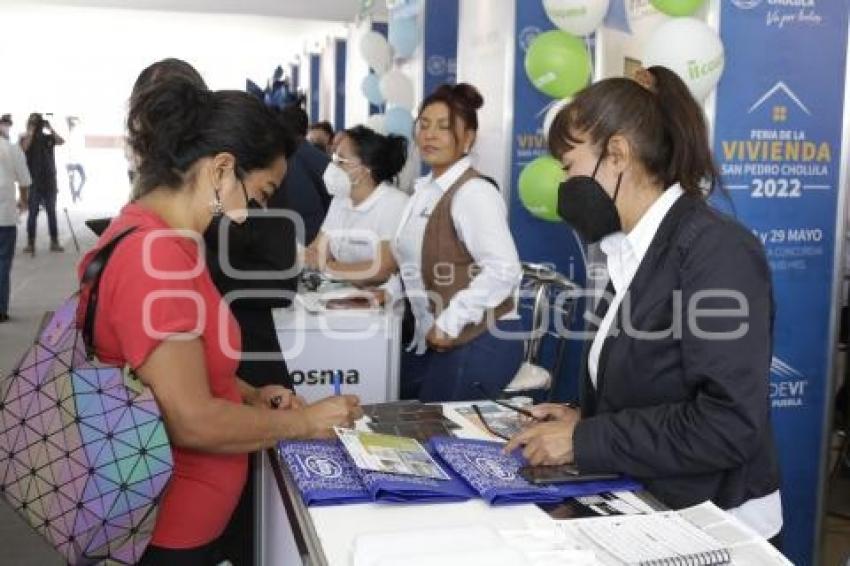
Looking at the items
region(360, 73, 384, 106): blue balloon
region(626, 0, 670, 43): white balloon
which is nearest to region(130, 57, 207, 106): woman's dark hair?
region(626, 0, 670, 43): white balloon

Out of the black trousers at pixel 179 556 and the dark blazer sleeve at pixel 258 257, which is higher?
the dark blazer sleeve at pixel 258 257

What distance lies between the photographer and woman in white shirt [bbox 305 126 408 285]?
3787mm

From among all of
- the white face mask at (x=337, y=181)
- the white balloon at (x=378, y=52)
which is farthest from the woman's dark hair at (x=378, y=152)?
the white balloon at (x=378, y=52)

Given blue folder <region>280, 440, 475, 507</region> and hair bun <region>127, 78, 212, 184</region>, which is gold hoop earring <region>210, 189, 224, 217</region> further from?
blue folder <region>280, 440, 475, 507</region>

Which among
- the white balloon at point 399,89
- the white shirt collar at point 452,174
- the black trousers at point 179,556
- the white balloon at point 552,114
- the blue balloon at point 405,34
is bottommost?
the black trousers at point 179,556

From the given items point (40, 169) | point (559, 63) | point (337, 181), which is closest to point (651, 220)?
point (559, 63)

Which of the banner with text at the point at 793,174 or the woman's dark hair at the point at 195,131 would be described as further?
the banner with text at the point at 793,174

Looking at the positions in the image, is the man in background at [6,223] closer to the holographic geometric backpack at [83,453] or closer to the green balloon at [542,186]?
the green balloon at [542,186]

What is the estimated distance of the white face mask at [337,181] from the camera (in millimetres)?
3967

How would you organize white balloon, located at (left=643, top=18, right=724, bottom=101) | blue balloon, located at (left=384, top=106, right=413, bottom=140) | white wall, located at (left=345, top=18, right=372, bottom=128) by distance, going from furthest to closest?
Result: white wall, located at (left=345, top=18, right=372, bottom=128), blue balloon, located at (left=384, top=106, right=413, bottom=140), white balloon, located at (left=643, top=18, right=724, bottom=101)

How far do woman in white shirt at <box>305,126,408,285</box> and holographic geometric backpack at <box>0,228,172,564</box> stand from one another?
238cm

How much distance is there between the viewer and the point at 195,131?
1.39 m

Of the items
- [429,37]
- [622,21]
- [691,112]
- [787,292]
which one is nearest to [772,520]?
[691,112]

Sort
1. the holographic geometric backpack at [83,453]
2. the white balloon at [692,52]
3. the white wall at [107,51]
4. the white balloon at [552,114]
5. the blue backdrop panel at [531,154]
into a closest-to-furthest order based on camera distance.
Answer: the holographic geometric backpack at [83,453] → the white balloon at [552,114] → the white balloon at [692,52] → the blue backdrop panel at [531,154] → the white wall at [107,51]
